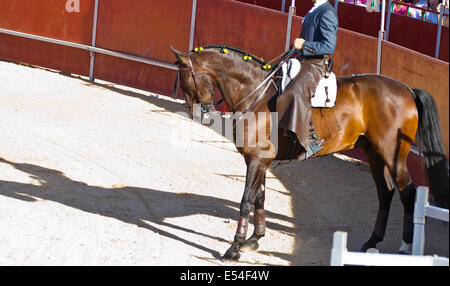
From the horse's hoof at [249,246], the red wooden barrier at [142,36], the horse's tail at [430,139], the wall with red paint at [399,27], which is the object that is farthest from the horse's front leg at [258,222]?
the red wooden barrier at [142,36]

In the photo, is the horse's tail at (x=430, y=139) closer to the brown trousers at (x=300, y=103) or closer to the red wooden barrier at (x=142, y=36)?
the brown trousers at (x=300, y=103)

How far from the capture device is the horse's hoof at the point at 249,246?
8164mm

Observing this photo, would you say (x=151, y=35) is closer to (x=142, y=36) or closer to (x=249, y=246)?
(x=142, y=36)

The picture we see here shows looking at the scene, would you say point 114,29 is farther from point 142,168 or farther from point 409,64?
point 409,64

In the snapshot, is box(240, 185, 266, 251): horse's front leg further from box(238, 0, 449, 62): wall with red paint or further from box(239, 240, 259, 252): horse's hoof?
box(238, 0, 449, 62): wall with red paint

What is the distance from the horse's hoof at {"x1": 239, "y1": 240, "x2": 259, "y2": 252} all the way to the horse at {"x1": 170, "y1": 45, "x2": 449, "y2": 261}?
0.4 inches

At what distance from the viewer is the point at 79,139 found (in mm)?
12023

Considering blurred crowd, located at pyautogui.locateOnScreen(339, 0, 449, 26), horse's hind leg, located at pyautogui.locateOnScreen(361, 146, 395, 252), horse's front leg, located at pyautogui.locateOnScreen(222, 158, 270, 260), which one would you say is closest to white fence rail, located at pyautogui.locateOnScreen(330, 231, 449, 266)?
horse's front leg, located at pyautogui.locateOnScreen(222, 158, 270, 260)

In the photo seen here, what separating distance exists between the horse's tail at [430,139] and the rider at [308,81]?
1.04 metres

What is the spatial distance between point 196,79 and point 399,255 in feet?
10.3
